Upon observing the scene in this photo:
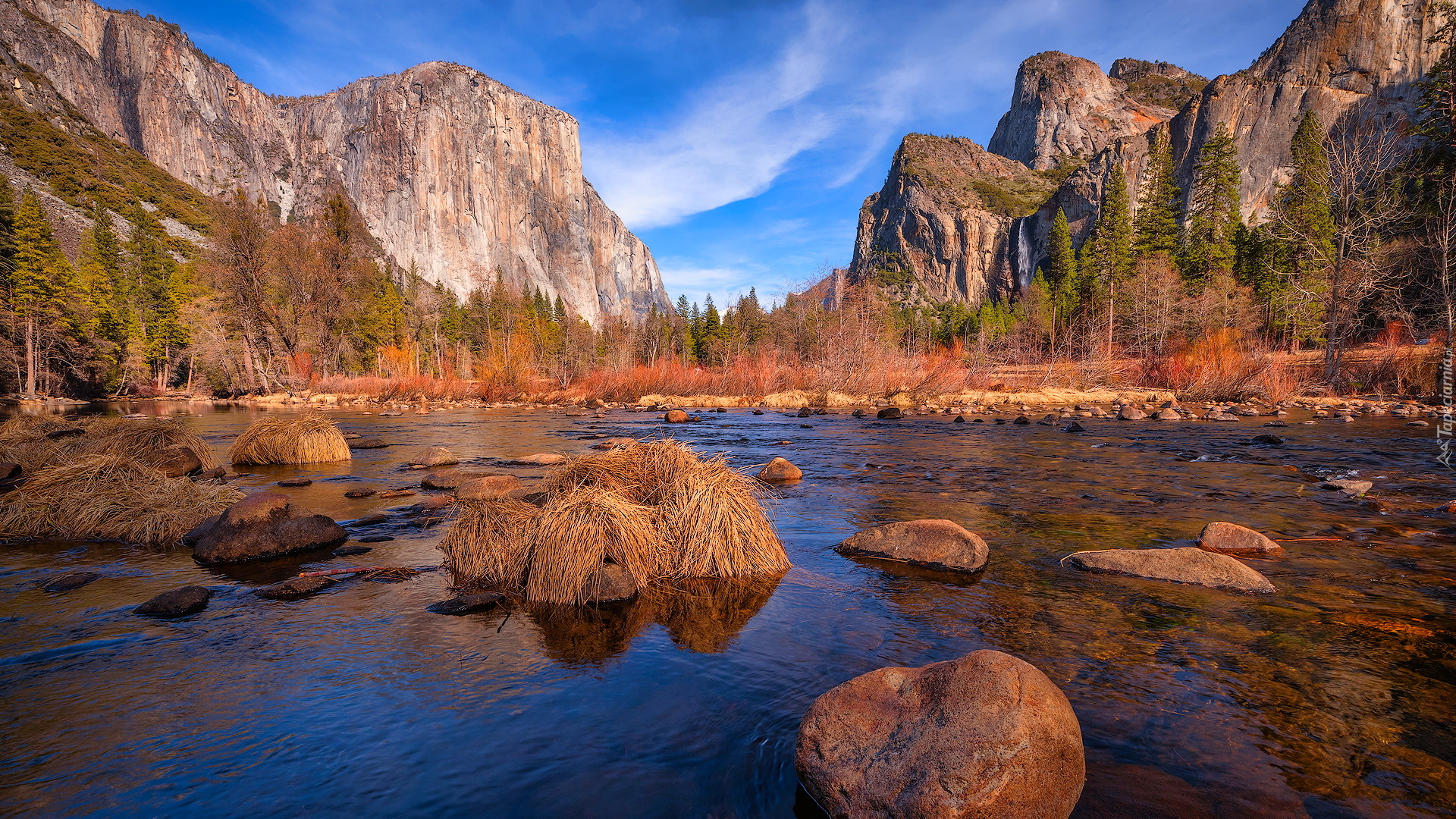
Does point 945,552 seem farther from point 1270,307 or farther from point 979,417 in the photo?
point 1270,307

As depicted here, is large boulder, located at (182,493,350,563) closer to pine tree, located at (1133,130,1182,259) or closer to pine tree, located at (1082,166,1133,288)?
pine tree, located at (1082,166,1133,288)

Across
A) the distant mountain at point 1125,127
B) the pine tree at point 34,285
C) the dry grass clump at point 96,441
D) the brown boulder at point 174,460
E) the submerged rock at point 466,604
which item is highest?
the distant mountain at point 1125,127

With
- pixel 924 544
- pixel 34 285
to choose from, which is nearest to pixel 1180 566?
pixel 924 544

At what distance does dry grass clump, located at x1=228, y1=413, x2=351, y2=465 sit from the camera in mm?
14828

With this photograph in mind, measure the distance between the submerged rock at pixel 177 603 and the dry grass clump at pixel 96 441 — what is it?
729 centimetres

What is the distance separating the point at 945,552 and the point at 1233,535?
11.8 feet

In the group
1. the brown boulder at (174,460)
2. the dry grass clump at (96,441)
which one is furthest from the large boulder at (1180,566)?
the dry grass clump at (96,441)

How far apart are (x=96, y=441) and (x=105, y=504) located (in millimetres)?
4433

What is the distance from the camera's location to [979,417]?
27250 mm

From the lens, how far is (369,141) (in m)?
174

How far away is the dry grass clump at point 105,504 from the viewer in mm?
8336

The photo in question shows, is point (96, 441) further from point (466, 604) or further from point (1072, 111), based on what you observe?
point (1072, 111)

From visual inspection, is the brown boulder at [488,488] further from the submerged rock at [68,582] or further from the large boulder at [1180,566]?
the large boulder at [1180,566]

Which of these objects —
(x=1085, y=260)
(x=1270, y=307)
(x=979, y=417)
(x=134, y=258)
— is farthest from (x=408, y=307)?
(x=1270, y=307)
